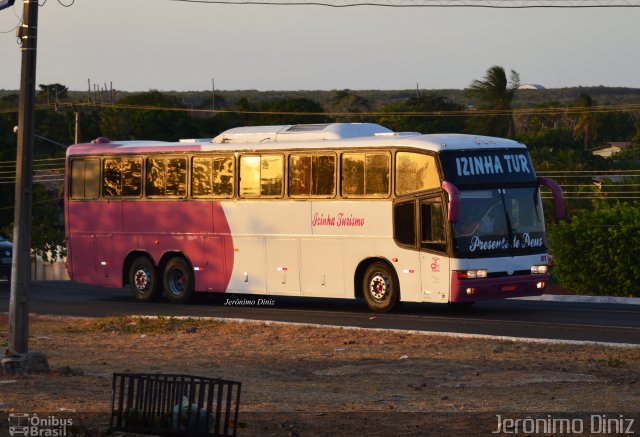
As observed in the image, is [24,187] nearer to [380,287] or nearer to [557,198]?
[380,287]

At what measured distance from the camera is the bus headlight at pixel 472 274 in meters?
23.1

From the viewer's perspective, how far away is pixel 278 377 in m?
15.9

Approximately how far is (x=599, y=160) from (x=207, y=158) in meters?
50.0

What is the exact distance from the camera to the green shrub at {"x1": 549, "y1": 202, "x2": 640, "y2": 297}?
105 feet

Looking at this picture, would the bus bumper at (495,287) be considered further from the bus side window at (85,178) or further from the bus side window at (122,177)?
the bus side window at (85,178)

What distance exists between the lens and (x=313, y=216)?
2588cm

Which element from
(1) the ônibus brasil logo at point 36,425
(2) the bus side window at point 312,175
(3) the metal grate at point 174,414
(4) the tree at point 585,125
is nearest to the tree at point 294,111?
(4) the tree at point 585,125

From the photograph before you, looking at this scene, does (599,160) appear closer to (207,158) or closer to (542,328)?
(207,158)

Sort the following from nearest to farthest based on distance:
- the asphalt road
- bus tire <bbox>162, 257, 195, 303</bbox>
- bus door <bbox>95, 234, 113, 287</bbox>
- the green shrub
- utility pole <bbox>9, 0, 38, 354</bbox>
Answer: utility pole <bbox>9, 0, 38, 354</bbox> → the asphalt road → bus tire <bbox>162, 257, 195, 303</bbox> → bus door <bbox>95, 234, 113, 287</bbox> → the green shrub

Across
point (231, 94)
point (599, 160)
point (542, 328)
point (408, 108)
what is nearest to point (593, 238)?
point (542, 328)

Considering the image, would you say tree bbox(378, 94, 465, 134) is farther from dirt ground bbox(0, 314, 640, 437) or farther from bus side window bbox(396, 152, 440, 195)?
dirt ground bbox(0, 314, 640, 437)

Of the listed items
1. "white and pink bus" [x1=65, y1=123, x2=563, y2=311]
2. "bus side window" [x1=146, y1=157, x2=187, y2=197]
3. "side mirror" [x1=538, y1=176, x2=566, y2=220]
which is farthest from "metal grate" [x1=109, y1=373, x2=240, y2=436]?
"bus side window" [x1=146, y1=157, x2=187, y2=197]

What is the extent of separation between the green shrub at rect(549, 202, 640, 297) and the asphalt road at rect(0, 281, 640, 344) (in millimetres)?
4803

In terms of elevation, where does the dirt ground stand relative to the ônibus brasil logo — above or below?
above
